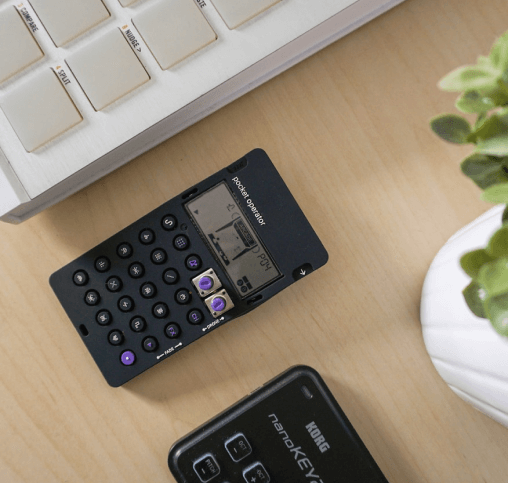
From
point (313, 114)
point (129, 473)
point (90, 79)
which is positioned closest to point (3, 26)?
point (90, 79)

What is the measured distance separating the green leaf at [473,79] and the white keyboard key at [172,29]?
0.20 m

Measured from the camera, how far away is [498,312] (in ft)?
0.66

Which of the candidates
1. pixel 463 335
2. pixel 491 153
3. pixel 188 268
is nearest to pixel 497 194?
pixel 491 153

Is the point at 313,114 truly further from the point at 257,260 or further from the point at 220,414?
the point at 220,414

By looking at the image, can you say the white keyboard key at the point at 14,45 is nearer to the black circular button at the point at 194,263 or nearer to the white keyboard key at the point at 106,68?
the white keyboard key at the point at 106,68

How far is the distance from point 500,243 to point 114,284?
296mm

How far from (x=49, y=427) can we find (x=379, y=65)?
1.37ft

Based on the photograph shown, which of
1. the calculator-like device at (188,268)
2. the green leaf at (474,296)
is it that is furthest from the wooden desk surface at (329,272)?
the green leaf at (474,296)

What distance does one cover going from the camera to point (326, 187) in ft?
1.40

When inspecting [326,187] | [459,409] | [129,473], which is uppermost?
[326,187]


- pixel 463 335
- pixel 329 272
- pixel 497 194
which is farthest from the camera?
pixel 329 272

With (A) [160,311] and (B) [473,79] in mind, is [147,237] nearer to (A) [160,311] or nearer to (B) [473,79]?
(A) [160,311]

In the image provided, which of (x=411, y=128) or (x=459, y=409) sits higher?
(x=411, y=128)

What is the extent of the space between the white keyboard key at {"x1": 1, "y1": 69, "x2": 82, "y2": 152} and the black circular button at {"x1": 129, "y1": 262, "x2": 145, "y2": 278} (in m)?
0.12
